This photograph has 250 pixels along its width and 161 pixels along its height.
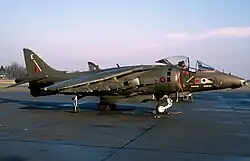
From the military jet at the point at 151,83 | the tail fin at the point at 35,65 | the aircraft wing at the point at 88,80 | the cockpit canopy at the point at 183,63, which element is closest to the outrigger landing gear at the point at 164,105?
the military jet at the point at 151,83

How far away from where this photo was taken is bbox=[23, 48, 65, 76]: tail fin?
20.1m

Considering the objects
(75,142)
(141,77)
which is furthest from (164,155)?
(141,77)

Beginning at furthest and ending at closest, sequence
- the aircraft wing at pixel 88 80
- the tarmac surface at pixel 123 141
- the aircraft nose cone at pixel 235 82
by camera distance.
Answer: the aircraft nose cone at pixel 235 82 → the aircraft wing at pixel 88 80 → the tarmac surface at pixel 123 141

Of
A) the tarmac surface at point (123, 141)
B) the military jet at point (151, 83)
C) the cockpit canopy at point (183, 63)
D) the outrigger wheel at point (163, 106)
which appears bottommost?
the tarmac surface at point (123, 141)

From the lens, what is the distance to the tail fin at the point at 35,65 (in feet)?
65.8

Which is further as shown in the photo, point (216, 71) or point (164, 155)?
point (216, 71)

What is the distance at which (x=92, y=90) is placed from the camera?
16656mm

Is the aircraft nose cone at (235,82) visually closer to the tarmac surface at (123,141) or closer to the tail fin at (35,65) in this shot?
the tarmac surface at (123,141)

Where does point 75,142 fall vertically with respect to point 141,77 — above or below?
below

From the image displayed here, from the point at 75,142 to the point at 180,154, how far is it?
2758 mm

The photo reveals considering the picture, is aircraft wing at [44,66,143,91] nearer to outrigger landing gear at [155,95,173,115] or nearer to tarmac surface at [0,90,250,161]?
outrigger landing gear at [155,95,173,115]

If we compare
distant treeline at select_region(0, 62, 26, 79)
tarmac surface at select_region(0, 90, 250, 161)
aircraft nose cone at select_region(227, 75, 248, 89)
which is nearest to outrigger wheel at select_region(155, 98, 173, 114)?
aircraft nose cone at select_region(227, 75, 248, 89)

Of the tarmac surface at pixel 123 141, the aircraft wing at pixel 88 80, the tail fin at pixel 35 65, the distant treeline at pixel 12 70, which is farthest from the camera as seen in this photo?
the distant treeline at pixel 12 70

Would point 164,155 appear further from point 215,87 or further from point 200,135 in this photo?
point 215,87
